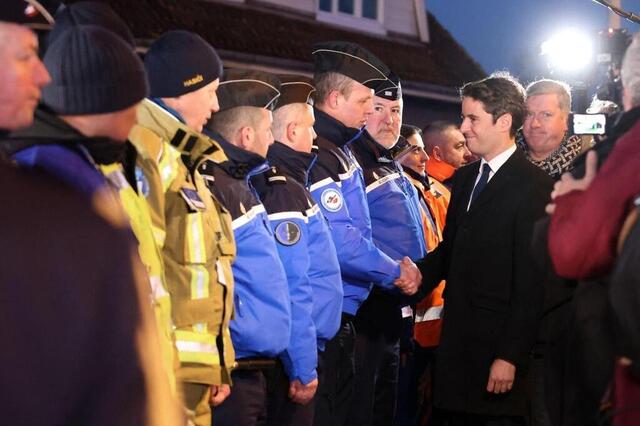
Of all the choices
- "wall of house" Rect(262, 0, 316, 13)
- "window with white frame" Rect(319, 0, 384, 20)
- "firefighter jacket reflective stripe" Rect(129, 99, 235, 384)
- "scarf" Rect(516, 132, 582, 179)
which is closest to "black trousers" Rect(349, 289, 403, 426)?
"scarf" Rect(516, 132, 582, 179)

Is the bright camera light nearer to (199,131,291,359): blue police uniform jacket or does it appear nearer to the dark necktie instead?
the dark necktie

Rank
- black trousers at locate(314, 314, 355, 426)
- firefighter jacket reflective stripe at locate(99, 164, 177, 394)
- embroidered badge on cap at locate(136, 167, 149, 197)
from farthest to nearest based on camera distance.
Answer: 1. black trousers at locate(314, 314, 355, 426)
2. embroidered badge on cap at locate(136, 167, 149, 197)
3. firefighter jacket reflective stripe at locate(99, 164, 177, 394)

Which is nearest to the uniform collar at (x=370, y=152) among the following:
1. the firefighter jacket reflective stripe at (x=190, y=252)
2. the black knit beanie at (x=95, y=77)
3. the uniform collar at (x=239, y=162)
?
the uniform collar at (x=239, y=162)

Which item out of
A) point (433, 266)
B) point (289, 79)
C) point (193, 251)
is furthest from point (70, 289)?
point (433, 266)

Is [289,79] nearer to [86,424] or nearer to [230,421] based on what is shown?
[230,421]

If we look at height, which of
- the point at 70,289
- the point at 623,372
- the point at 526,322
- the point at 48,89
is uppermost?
the point at 48,89

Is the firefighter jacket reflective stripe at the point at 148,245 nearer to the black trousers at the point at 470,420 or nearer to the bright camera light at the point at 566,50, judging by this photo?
the black trousers at the point at 470,420

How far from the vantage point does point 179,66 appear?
4723 millimetres

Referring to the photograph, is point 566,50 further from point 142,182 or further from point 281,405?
point 142,182

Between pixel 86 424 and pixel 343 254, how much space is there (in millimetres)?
4594

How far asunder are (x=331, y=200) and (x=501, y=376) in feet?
4.77

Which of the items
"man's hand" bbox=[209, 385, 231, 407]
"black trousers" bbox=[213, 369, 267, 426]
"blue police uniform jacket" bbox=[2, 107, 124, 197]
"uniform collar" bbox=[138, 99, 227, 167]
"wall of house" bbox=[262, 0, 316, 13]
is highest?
"wall of house" bbox=[262, 0, 316, 13]

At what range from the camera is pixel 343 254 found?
630 cm

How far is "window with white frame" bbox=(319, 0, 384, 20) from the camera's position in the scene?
21094 millimetres
